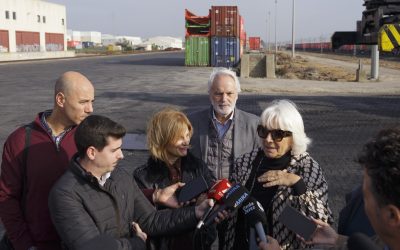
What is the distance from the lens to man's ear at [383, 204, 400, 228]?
57.4 inches

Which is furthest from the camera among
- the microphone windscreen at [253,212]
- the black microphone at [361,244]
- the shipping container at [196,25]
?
the shipping container at [196,25]

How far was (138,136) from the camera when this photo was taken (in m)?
10.6

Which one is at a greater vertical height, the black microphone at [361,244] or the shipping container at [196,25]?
the shipping container at [196,25]

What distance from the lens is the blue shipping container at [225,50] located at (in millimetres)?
39844

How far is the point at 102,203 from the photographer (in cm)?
265

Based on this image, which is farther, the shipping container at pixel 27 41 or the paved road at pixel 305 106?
the shipping container at pixel 27 41

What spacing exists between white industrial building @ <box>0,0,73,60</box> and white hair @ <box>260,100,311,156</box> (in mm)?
54700

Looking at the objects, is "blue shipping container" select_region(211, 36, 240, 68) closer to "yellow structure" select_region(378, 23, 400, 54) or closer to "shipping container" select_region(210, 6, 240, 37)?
"shipping container" select_region(210, 6, 240, 37)

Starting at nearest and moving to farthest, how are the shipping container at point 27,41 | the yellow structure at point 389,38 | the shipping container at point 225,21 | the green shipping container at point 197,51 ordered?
the yellow structure at point 389,38 < the shipping container at point 225,21 < the green shipping container at point 197,51 < the shipping container at point 27,41

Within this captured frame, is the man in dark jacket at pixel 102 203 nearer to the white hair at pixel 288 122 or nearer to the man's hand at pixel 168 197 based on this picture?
the man's hand at pixel 168 197

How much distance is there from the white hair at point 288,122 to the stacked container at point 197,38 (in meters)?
38.0

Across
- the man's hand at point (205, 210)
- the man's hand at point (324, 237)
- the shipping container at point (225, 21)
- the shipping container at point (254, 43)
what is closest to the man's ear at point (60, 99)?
the man's hand at point (205, 210)

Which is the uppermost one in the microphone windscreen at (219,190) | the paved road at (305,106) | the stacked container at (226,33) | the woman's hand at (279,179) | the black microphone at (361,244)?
the stacked container at (226,33)

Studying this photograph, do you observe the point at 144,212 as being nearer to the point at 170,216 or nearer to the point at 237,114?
the point at 170,216
